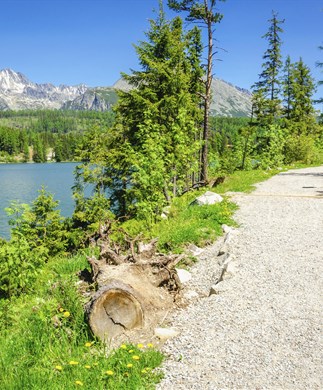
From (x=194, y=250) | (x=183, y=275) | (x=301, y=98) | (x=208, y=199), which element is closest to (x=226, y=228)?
(x=194, y=250)

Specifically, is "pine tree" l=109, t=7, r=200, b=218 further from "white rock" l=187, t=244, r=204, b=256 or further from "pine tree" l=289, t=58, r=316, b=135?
"pine tree" l=289, t=58, r=316, b=135

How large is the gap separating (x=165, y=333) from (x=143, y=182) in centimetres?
753

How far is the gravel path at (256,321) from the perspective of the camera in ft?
15.1

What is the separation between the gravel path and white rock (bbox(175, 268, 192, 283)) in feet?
0.38

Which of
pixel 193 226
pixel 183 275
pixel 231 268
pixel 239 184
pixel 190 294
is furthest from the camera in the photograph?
pixel 239 184

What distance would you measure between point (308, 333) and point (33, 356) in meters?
4.12

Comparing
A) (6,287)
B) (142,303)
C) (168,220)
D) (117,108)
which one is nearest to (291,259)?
(142,303)

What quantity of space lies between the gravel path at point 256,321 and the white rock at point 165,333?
5.3 inches

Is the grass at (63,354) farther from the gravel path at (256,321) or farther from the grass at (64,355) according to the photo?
the gravel path at (256,321)

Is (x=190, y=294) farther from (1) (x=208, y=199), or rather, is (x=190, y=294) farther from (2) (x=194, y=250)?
(1) (x=208, y=199)

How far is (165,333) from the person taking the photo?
5.76 metres

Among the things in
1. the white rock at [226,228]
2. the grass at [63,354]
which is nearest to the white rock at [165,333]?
the grass at [63,354]

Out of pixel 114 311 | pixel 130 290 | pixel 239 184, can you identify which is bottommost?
pixel 114 311

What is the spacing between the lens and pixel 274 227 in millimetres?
11555
